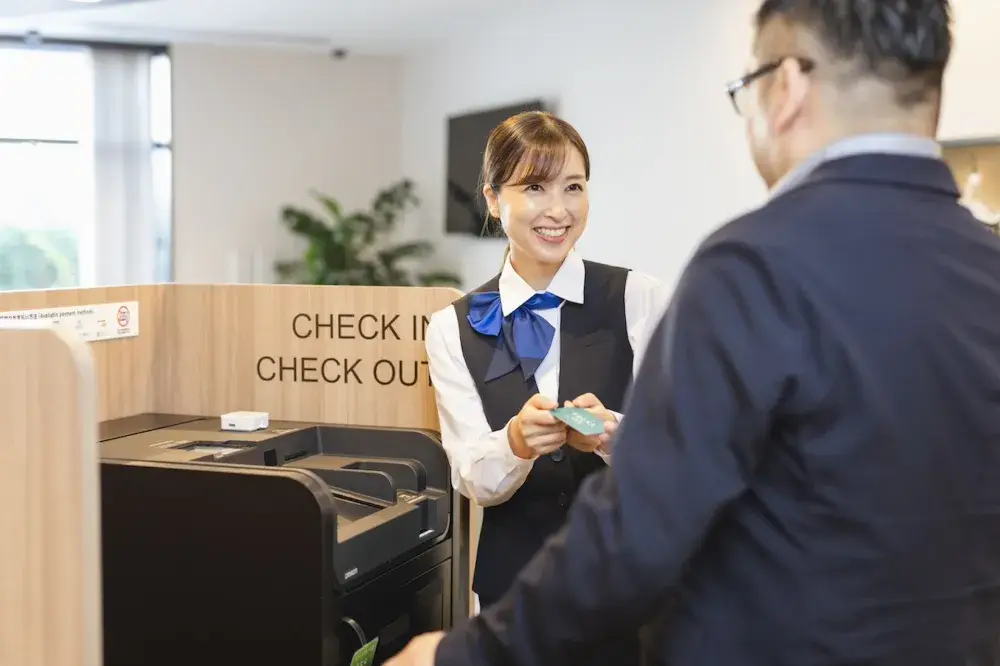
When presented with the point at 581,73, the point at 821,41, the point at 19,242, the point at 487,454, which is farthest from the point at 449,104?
the point at 821,41

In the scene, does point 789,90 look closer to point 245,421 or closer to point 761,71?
point 761,71

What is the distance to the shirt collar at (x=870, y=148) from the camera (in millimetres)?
929

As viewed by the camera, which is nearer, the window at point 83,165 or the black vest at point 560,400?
the black vest at point 560,400

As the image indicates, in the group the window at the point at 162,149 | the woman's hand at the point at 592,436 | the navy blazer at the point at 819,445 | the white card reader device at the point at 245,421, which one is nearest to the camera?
the navy blazer at the point at 819,445

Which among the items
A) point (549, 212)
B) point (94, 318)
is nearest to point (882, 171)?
point (549, 212)

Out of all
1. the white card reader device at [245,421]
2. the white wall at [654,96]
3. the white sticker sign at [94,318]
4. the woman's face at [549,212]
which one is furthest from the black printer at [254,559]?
the white wall at [654,96]

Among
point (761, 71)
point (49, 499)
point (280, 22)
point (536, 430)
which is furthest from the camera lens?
point (280, 22)

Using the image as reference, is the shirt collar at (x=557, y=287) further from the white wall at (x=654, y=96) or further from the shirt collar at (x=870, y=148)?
the white wall at (x=654, y=96)

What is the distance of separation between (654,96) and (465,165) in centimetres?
200

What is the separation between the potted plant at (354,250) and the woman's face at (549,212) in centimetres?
530

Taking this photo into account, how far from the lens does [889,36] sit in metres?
0.91

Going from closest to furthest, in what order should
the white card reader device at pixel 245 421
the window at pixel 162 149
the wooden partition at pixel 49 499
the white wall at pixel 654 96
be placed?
the wooden partition at pixel 49 499
the white card reader device at pixel 245 421
the white wall at pixel 654 96
the window at pixel 162 149

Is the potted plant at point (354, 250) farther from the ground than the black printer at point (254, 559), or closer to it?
farther from the ground

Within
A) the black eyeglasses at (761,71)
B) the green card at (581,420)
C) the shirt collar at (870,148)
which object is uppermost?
the black eyeglasses at (761,71)
